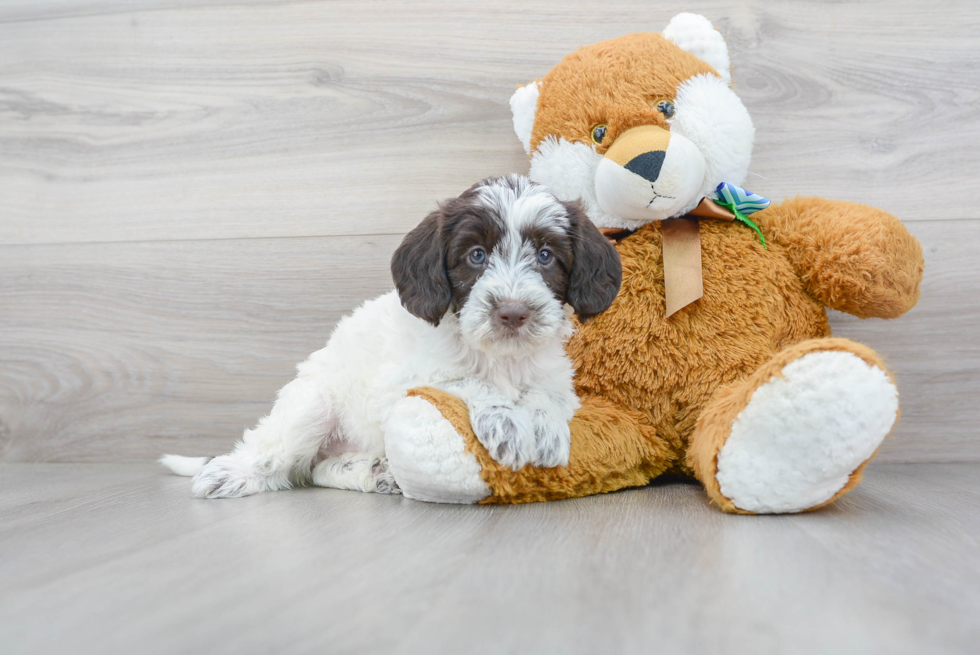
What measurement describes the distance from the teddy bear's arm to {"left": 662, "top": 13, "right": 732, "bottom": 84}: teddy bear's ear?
392 millimetres

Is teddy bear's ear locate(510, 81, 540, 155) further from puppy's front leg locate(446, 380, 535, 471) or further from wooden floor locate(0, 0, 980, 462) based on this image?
puppy's front leg locate(446, 380, 535, 471)

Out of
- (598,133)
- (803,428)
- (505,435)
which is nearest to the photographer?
(803,428)

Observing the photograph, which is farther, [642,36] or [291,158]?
[291,158]

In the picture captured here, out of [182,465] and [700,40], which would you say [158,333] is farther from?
[700,40]

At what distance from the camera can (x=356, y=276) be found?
6.85 feet

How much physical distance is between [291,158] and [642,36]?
1.09 metres

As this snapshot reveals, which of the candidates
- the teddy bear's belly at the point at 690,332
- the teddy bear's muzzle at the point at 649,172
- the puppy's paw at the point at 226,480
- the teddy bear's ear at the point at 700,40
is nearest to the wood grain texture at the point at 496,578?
the puppy's paw at the point at 226,480

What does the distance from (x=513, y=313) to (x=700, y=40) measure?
A: 0.93 m

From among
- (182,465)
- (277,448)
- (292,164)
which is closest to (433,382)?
(277,448)

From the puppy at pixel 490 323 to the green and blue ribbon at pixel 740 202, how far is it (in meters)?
0.43

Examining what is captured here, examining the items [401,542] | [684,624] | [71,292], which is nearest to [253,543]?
[401,542]

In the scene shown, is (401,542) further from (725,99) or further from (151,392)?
(151,392)

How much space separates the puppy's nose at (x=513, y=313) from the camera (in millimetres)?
1265

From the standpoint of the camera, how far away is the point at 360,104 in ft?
6.86
